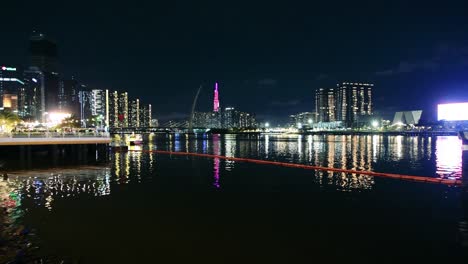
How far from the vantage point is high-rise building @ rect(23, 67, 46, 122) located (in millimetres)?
174625

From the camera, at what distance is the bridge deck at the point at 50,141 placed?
44.2 meters

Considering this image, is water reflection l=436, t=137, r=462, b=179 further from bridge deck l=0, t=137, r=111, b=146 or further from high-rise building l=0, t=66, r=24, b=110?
high-rise building l=0, t=66, r=24, b=110

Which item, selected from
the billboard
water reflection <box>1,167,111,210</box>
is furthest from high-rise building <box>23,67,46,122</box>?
the billboard

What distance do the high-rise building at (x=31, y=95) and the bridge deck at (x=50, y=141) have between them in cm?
14050

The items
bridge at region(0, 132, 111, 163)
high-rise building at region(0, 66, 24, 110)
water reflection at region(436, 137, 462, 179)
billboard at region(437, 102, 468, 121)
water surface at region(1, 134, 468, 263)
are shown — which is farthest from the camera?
billboard at region(437, 102, 468, 121)

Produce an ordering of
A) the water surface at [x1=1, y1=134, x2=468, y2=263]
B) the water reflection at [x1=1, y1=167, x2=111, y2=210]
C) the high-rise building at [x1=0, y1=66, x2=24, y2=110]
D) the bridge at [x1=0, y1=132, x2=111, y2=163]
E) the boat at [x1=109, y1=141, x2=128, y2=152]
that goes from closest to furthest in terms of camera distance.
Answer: the water surface at [x1=1, y1=134, x2=468, y2=263] < the water reflection at [x1=1, y1=167, x2=111, y2=210] < the bridge at [x1=0, y1=132, x2=111, y2=163] < the boat at [x1=109, y1=141, x2=128, y2=152] < the high-rise building at [x1=0, y1=66, x2=24, y2=110]

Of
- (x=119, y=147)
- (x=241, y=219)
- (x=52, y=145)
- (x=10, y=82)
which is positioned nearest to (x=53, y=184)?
(x=241, y=219)

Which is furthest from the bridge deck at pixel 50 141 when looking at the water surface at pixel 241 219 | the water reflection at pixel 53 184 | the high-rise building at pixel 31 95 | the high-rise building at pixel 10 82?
the high-rise building at pixel 31 95

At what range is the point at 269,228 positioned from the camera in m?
18.0

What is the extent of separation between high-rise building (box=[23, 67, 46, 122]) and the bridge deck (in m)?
141

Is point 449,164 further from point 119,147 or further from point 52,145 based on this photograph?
point 119,147

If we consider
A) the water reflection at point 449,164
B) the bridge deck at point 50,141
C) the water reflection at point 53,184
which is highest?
the bridge deck at point 50,141

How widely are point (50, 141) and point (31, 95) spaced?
6148 inches

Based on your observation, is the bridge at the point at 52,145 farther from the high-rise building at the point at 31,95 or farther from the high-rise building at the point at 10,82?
the high-rise building at the point at 31,95
